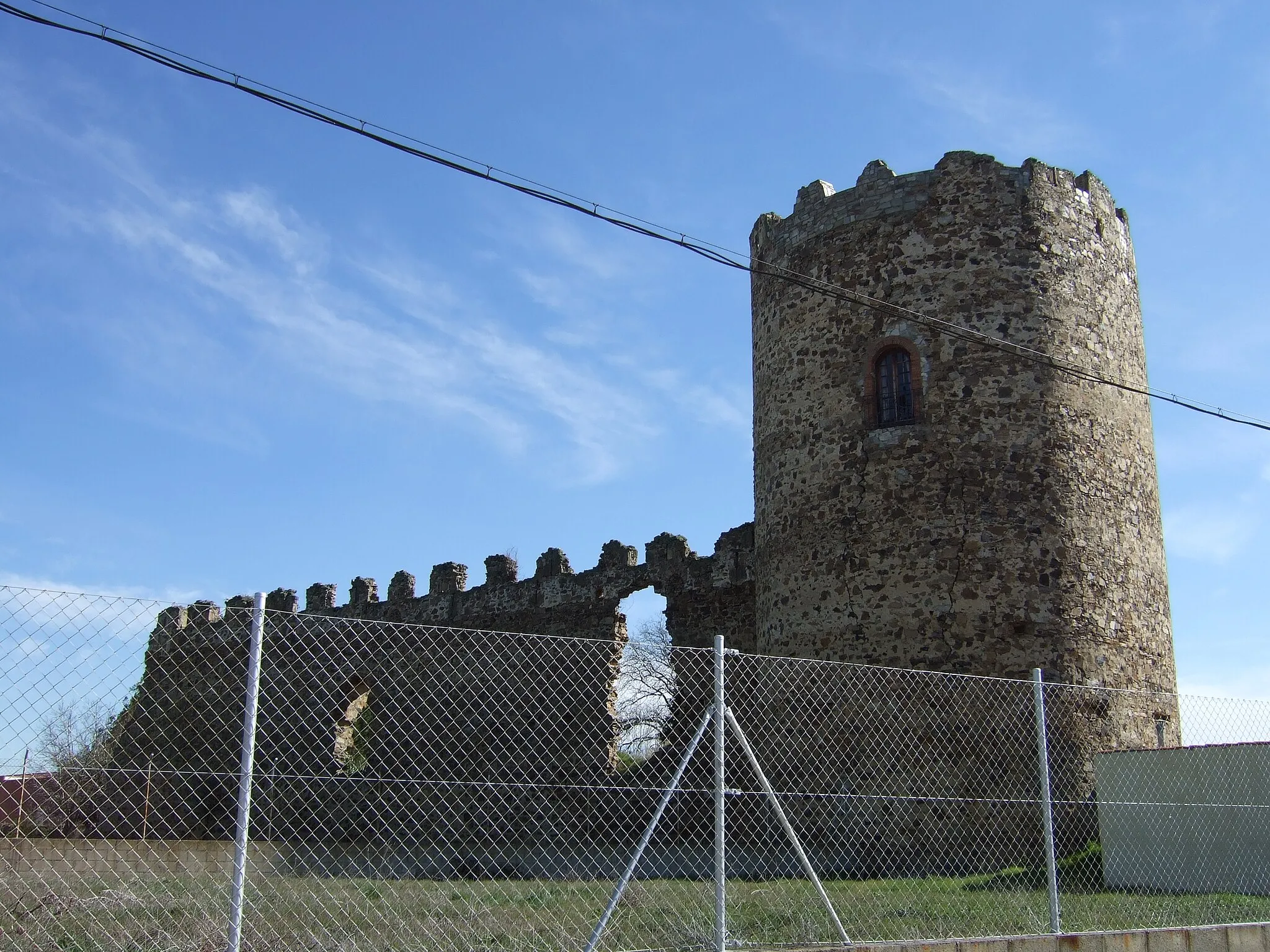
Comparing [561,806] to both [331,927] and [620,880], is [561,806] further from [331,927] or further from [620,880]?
[620,880]

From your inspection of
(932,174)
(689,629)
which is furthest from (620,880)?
(689,629)

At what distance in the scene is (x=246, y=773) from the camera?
520 centimetres

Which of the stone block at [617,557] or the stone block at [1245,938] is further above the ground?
the stone block at [617,557]

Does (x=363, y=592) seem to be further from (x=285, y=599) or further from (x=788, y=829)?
(x=788, y=829)

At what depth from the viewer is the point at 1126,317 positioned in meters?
15.0

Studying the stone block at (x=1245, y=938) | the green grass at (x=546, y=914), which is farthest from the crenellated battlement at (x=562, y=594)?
the stone block at (x=1245, y=938)

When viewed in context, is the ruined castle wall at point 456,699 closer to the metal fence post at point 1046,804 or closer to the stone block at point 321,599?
the stone block at point 321,599

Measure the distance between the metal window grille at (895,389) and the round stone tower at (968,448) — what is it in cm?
2

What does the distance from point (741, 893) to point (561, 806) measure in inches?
356

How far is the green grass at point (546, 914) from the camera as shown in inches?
283

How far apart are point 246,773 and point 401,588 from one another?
19.8 m

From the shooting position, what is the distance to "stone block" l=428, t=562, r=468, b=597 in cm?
2367

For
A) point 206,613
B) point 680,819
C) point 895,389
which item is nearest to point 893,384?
point 895,389

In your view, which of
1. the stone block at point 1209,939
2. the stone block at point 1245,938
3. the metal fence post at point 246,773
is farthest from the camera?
the stone block at point 1245,938
